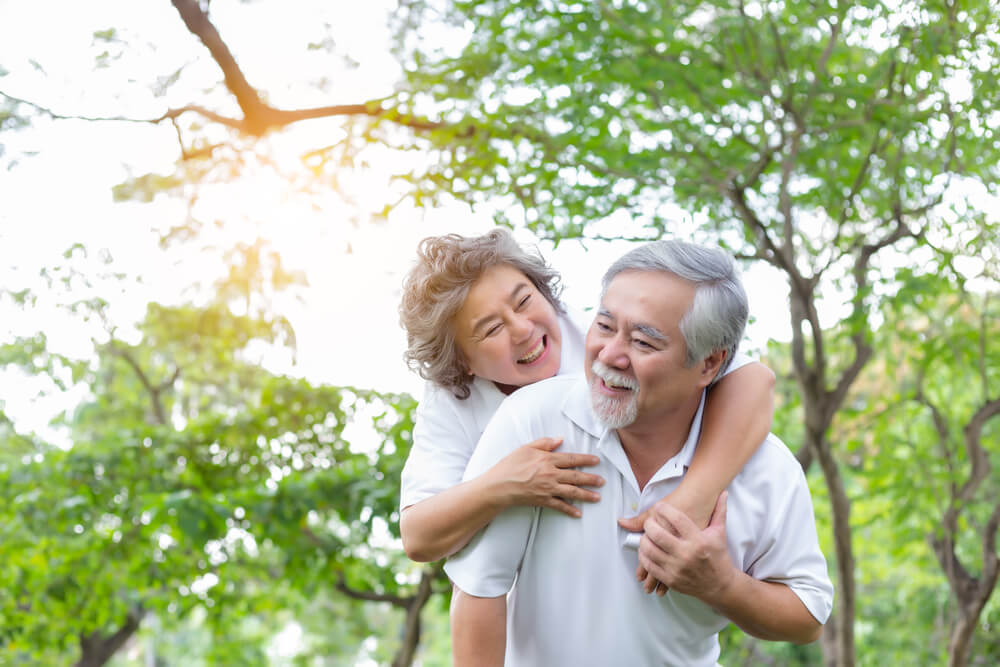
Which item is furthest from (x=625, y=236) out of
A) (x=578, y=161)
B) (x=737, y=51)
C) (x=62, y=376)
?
(x=62, y=376)

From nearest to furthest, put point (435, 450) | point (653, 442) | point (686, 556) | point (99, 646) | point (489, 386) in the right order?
point (686, 556)
point (653, 442)
point (435, 450)
point (489, 386)
point (99, 646)

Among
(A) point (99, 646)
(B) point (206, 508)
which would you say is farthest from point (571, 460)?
(A) point (99, 646)

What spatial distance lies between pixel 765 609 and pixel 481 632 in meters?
0.51

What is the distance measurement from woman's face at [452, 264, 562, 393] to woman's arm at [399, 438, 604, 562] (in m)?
0.33

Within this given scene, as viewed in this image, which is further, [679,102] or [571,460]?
[679,102]

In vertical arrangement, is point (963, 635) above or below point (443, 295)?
below

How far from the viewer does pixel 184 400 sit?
414 inches

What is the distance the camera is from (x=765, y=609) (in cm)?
169

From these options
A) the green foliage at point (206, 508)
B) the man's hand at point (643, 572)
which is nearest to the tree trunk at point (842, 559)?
the green foliage at point (206, 508)

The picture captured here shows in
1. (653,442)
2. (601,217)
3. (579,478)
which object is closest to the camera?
(579,478)

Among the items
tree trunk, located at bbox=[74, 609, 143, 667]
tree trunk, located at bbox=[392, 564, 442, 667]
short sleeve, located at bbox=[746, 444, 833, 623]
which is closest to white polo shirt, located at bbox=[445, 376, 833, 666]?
short sleeve, located at bbox=[746, 444, 833, 623]

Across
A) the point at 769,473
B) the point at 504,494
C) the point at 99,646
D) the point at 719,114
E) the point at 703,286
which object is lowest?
the point at 504,494

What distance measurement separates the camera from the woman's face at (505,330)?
2045 mm

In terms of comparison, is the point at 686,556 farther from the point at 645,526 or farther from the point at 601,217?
the point at 601,217
